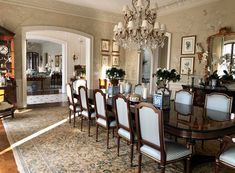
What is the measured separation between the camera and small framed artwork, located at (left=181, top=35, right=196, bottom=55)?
597cm

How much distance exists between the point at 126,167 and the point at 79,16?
18.2 feet

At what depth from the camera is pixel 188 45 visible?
6105 millimetres

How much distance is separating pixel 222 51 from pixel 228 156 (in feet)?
12.6

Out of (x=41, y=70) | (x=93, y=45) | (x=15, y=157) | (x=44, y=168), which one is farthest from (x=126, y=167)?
(x=41, y=70)

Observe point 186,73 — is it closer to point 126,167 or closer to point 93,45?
point 93,45

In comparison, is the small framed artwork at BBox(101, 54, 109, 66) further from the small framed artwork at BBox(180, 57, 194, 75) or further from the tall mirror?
the tall mirror

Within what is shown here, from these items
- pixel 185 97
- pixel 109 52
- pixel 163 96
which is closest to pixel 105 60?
pixel 109 52

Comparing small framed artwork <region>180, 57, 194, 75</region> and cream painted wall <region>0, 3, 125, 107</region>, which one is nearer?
cream painted wall <region>0, 3, 125, 107</region>

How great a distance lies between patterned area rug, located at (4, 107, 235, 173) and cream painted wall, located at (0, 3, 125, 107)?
2181 millimetres

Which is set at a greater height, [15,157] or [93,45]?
[93,45]

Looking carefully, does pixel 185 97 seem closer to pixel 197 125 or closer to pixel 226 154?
pixel 197 125

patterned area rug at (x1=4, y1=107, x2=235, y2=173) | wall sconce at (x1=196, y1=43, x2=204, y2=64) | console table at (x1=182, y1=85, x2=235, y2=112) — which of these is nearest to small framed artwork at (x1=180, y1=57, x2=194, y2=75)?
wall sconce at (x1=196, y1=43, x2=204, y2=64)

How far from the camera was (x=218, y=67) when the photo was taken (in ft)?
17.4

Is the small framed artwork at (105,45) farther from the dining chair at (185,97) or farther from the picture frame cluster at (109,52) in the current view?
the dining chair at (185,97)
